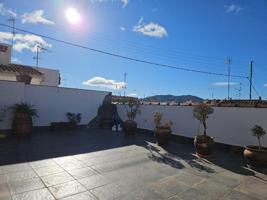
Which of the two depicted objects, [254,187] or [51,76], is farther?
[51,76]

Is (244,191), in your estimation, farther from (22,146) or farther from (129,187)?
(22,146)

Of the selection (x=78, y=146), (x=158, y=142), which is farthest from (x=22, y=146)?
(x=158, y=142)

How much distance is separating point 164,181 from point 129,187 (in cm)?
75

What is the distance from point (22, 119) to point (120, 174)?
18.6 feet

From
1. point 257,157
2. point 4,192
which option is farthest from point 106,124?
point 4,192

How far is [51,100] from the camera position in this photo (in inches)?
407

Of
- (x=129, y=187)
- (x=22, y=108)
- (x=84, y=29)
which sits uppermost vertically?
(x=84, y=29)

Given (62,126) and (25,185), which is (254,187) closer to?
(25,185)

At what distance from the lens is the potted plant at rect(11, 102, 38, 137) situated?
838 centimetres

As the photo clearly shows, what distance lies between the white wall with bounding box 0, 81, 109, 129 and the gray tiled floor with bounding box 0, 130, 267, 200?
261 centimetres

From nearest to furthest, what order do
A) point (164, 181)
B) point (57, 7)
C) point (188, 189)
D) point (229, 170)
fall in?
point (188, 189), point (164, 181), point (229, 170), point (57, 7)

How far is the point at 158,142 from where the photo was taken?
7641 millimetres

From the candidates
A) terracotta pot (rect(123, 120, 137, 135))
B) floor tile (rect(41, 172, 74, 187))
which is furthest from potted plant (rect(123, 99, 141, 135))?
floor tile (rect(41, 172, 74, 187))

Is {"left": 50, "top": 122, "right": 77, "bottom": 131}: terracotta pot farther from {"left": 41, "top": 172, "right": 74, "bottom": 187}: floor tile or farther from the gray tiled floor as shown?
{"left": 41, "top": 172, "right": 74, "bottom": 187}: floor tile
